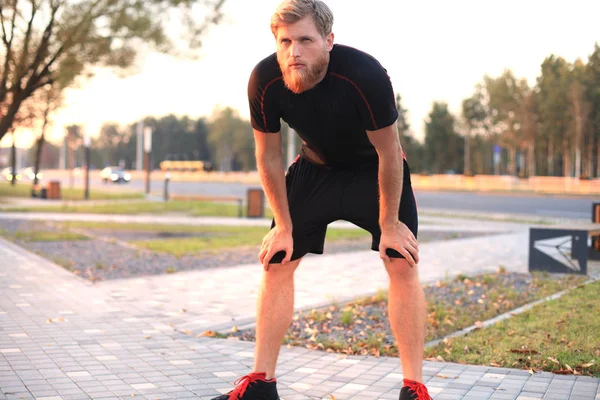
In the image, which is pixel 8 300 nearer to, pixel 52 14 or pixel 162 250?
pixel 162 250

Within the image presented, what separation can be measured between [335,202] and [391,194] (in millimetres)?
323

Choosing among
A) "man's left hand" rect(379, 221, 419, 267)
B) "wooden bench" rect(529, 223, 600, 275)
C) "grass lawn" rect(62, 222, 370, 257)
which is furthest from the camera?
"grass lawn" rect(62, 222, 370, 257)

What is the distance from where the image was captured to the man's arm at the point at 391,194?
3.28 meters

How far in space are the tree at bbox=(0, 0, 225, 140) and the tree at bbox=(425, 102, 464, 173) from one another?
226ft

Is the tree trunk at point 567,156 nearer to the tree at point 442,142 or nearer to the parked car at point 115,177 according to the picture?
the tree at point 442,142

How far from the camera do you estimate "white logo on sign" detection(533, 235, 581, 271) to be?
28.7 feet

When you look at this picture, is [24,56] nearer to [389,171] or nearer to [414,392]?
[389,171]

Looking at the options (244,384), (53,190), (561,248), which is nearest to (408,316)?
(244,384)

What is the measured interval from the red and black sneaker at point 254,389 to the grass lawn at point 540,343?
169cm

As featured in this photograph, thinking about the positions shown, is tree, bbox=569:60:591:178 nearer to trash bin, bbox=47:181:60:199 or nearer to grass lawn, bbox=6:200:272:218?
grass lawn, bbox=6:200:272:218

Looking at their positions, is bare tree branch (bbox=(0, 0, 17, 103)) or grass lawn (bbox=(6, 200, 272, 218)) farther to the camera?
grass lawn (bbox=(6, 200, 272, 218))

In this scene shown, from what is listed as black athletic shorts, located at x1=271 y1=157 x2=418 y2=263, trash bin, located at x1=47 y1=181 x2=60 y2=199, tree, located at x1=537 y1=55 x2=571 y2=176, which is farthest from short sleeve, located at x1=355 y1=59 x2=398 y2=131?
trash bin, located at x1=47 y1=181 x2=60 y2=199

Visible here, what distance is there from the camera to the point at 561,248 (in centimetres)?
888

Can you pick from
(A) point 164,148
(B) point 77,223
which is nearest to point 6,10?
(B) point 77,223
